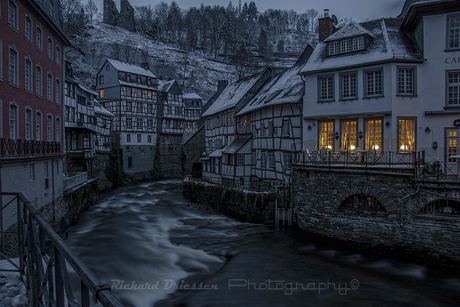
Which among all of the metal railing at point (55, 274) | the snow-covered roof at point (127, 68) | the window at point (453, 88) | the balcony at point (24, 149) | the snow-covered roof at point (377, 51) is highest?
the snow-covered roof at point (127, 68)

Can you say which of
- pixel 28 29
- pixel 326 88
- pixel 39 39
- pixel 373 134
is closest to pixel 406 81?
pixel 373 134

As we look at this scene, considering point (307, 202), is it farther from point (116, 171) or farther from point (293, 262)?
point (116, 171)

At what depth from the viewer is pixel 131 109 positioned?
49.1 meters

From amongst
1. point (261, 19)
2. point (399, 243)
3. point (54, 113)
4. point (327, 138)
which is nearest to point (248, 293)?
point (399, 243)

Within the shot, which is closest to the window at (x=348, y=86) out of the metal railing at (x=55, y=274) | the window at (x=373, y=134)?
the window at (x=373, y=134)

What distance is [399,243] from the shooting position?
16.1 m

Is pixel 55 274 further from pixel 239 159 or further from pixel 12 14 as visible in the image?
pixel 239 159

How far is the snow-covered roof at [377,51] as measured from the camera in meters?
20.0

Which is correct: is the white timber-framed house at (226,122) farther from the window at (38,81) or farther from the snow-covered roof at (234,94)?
the window at (38,81)

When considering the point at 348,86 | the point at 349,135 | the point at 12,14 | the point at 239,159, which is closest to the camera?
the point at 12,14

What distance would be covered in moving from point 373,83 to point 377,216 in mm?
7935

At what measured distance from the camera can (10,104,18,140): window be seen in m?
15.8

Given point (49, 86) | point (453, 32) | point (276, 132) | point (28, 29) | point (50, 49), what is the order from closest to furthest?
point (28, 29)
point (453, 32)
point (49, 86)
point (50, 49)
point (276, 132)

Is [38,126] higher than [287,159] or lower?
higher
